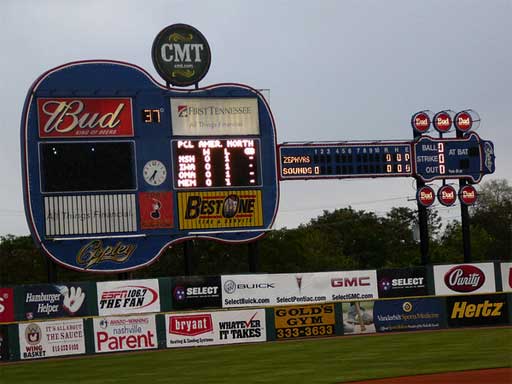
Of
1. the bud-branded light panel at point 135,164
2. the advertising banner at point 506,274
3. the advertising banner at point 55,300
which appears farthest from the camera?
the advertising banner at point 506,274

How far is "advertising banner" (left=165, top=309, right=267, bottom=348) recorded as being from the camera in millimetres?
28469

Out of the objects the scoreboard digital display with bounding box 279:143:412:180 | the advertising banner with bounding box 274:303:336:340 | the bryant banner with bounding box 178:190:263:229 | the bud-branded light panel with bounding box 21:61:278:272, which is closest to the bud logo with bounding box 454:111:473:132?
the scoreboard digital display with bounding box 279:143:412:180

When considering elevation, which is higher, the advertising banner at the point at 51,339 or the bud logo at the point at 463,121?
the bud logo at the point at 463,121

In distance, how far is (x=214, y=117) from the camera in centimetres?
3044

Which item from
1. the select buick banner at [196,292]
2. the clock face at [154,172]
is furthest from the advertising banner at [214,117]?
the select buick banner at [196,292]

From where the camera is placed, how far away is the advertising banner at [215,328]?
28469 millimetres

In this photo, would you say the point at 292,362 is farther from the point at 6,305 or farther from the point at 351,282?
the point at 6,305

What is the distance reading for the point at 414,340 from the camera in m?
27.2

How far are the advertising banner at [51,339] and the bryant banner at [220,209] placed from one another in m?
5.00

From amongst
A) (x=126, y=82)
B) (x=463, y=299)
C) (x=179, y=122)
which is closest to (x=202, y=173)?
(x=179, y=122)

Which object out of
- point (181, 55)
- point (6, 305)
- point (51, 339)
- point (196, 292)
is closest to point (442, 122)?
point (181, 55)

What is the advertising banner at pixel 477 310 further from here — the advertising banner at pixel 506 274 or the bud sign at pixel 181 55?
the bud sign at pixel 181 55

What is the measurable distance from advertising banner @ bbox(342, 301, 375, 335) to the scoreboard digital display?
14.7ft

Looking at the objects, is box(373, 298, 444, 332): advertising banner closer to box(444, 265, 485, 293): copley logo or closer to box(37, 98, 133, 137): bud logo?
box(444, 265, 485, 293): copley logo
